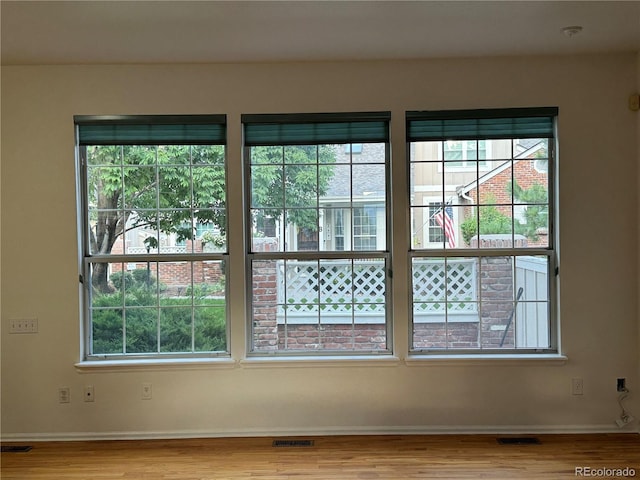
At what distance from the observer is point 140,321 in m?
3.86

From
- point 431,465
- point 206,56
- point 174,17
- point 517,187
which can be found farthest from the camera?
point 517,187

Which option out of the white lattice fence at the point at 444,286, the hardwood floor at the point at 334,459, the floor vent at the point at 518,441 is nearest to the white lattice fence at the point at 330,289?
the white lattice fence at the point at 444,286

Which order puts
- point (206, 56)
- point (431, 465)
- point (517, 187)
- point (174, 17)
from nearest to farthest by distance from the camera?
point (174, 17)
point (431, 465)
point (206, 56)
point (517, 187)

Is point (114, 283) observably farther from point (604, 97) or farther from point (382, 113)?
point (604, 97)

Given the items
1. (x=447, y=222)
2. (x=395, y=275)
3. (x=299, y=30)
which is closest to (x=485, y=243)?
(x=447, y=222)

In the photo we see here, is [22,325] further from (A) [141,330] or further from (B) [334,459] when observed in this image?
(B) [334,459]

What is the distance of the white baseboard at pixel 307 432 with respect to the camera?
3.72m

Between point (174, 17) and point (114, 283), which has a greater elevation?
point (174, 17)

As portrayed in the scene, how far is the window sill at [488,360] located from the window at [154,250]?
1407 mm

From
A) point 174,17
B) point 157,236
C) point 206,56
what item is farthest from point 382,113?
point 157,236

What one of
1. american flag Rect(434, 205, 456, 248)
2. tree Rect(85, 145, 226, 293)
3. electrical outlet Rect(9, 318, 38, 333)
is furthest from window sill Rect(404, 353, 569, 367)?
electrical outlet Rect(9, 318, 38, 333)

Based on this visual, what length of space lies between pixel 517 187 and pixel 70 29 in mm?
3034

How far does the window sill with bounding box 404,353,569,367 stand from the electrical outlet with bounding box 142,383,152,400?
1812 millimetres

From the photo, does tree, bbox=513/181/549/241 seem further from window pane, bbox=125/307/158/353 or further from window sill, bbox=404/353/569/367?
window pane, bbox=125/307/158/353
